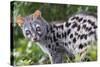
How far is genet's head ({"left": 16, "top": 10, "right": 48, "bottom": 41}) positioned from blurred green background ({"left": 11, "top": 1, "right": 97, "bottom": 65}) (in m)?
0.04

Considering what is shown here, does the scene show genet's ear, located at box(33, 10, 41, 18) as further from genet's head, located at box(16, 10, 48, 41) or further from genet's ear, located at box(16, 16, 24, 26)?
genet's ear, located at box(16, 16, 24, 26)

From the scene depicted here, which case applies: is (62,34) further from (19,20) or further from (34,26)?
(19,20)

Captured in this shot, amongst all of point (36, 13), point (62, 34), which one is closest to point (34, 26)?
point (36, 13)

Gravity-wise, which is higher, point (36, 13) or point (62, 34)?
point (36, 13)

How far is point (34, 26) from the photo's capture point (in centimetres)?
183

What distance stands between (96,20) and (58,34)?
45 centimetres

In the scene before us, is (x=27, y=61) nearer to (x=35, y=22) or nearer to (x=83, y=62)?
(x=35, y=22)

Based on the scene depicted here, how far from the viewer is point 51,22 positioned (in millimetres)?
1868

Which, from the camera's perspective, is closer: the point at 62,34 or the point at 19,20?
the point at 19,20

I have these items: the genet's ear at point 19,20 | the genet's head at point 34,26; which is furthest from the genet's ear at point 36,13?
the genet's ear at point 19,20

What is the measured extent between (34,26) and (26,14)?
0.13 m

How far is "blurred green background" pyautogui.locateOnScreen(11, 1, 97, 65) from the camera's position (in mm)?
1761

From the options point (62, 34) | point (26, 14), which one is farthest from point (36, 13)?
point (62, 34)
